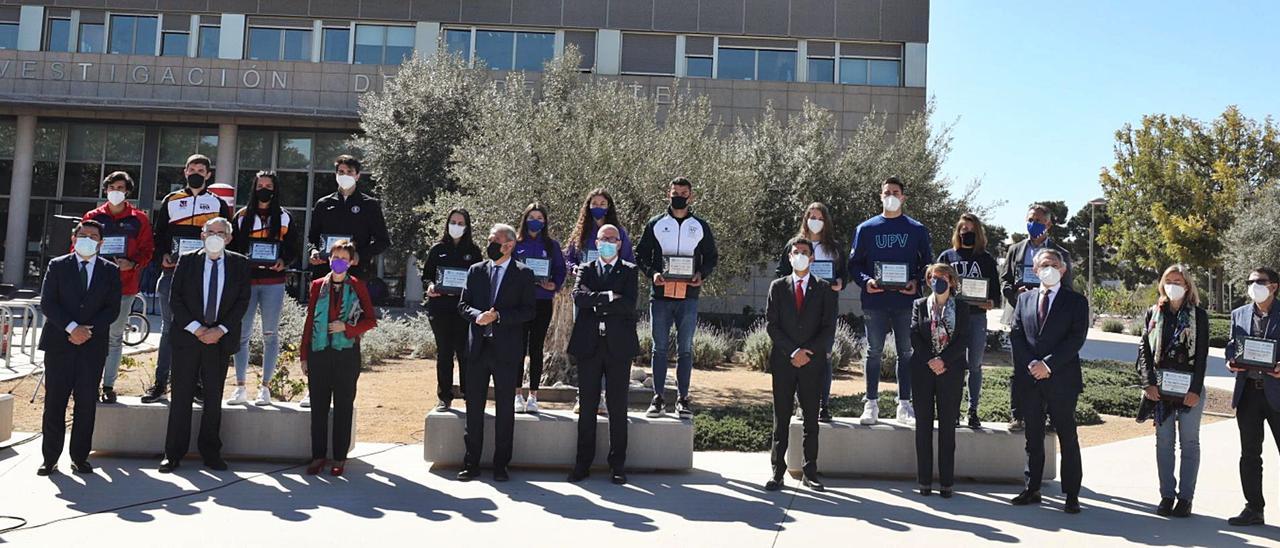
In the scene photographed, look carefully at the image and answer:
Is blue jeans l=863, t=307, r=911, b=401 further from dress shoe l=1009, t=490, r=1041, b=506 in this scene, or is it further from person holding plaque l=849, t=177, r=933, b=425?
dress shoe l=1009, t=490, r=1041, b=506

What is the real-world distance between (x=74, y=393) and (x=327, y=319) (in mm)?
1998

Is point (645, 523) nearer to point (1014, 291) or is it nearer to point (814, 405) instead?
point (814, 405)

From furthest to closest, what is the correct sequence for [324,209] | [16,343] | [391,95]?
[391,95]
[16,343]
[324,209]

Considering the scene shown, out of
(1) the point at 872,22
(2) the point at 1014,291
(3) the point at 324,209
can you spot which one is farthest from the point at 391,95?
(2) the point at 1014,291

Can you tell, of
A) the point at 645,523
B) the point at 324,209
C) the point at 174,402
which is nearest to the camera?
the point at 645,523

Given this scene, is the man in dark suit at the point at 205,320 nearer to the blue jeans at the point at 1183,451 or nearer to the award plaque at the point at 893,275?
the award plaque at the point at 893,275

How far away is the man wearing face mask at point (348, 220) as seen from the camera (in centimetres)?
766

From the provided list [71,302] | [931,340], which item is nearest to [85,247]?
[71,302]

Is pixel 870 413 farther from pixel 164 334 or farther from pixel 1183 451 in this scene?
pixel 164 334

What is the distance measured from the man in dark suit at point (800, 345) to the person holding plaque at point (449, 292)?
8.80 ft

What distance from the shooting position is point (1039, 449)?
6.54 metres

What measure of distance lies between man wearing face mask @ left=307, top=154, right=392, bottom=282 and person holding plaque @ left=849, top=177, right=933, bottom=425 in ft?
13.8

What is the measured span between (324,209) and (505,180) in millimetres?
6249

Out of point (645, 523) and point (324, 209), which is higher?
point (324, 209)
